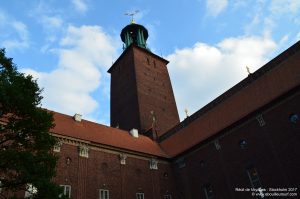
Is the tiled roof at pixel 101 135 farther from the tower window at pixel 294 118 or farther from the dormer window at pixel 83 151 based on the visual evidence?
the tower window at pixel 294 118

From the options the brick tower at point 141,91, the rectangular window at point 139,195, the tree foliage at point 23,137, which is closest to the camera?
the tree foliage at point 23,137

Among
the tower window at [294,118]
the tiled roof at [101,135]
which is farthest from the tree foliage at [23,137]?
the tower window at [294,118]

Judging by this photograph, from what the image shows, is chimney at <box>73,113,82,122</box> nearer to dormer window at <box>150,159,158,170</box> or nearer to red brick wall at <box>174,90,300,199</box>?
dormer window at <box>150,159,158,170</box>

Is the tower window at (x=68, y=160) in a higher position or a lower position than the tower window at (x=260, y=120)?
lower

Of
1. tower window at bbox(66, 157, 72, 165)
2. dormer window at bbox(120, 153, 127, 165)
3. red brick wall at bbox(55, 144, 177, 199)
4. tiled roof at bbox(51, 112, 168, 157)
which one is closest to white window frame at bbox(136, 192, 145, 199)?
red brick wall at bbox(55, 144, 177, 199)

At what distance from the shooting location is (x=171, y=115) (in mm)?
47375

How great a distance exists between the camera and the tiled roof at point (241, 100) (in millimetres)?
26328

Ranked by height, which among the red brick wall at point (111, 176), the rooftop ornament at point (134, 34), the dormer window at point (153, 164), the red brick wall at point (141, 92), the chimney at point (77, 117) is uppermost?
the rooftop ornament at point (134, 34)

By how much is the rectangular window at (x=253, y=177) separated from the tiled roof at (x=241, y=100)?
4.72 meters

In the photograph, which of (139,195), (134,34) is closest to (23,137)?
(139,195)

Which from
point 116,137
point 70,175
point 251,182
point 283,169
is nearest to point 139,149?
point 116,137

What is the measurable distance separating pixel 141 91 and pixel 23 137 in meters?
31.3

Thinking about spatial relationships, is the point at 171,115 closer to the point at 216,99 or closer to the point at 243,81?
the point at 216,99

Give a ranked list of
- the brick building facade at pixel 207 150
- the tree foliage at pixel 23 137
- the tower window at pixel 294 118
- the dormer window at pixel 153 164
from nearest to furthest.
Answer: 1. the tree foliage at pixel 23 137
2. the tower window at pixel 294 118
3. the brick building facade at pixel 207 150
4. the dormer window at pixel 153 164
